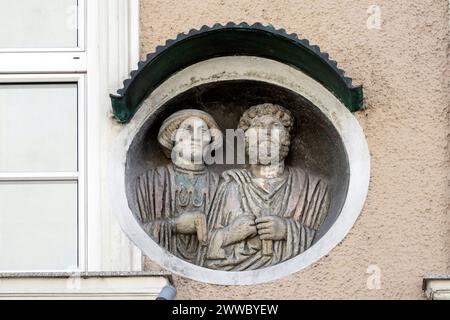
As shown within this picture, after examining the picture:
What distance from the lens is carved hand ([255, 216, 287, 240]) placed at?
16250mm

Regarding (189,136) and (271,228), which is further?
(189,136)

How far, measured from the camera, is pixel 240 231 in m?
16.3

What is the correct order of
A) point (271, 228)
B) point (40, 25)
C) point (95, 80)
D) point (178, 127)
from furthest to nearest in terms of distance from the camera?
point (40, 25) < point (178, 127) < point (95, 80) < point (271, 228)

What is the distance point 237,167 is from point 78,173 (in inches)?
37.2

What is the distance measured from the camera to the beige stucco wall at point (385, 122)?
16.0 m

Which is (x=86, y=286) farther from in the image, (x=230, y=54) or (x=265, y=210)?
(x=230, y=54)

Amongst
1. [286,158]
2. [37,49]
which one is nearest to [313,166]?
[286,158]

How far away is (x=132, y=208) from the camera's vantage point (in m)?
16.2

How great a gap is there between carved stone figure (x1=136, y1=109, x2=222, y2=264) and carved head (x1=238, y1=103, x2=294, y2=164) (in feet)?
0.63

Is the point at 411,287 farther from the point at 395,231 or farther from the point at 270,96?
the point at 270,96

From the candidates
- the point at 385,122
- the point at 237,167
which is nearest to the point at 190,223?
the point at 237,167

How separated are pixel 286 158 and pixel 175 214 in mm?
724

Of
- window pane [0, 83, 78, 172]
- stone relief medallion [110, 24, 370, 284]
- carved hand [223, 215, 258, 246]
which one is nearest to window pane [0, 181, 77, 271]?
window pane [0, 83, 78, 172]

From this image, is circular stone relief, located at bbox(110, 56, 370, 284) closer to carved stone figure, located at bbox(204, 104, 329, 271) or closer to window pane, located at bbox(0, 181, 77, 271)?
carved stone figure, located at bbox(204, 104, 329, 271)
